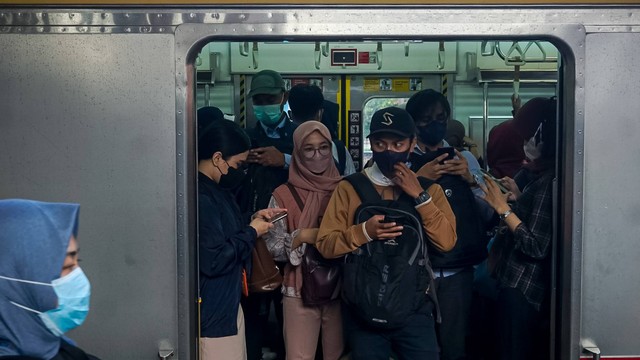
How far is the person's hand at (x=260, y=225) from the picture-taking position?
382cm

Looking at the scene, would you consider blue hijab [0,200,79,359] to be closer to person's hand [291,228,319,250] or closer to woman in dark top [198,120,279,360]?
woman in dark top [198,120,279,360]

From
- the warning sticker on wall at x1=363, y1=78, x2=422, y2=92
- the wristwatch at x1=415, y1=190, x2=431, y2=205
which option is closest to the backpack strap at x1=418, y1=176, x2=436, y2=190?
the wristwatch at x1=415, y1=190, x2=431, y2=205

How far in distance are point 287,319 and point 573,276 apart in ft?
4.95

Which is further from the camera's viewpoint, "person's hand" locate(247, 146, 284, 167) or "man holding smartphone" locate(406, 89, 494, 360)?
"person's hand" locate(247, 146, 284, 167)

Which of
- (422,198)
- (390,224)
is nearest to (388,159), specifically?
(422,198)

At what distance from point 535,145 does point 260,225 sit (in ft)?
4.53

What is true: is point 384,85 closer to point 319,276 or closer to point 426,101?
point 426,101

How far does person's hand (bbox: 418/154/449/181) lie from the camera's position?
4.35 m

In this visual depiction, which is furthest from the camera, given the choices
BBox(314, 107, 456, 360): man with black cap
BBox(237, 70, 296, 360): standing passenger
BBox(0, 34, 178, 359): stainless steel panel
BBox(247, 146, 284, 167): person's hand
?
BBox(247, 146, 284, 167): person's hand

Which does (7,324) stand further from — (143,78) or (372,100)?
(372,100)

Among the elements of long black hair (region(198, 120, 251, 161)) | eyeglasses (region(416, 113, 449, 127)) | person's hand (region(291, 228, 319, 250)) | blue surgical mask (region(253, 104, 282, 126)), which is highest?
blue surgical mask (region(253, 104, 282, 126))

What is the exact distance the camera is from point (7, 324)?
1.97 meters

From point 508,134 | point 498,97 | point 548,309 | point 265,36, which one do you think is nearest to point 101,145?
point 265,36

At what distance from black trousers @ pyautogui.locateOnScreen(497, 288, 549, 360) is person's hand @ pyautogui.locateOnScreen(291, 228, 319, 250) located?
3.18ft
